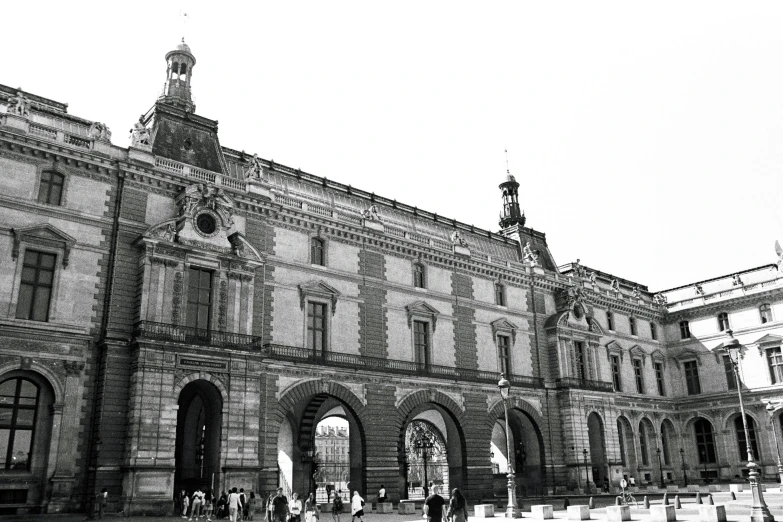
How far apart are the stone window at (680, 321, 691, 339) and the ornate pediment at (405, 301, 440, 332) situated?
32.5 metres

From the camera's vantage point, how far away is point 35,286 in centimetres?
3081

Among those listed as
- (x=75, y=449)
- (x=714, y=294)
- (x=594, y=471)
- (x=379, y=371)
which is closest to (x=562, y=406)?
(x=594, y=471)

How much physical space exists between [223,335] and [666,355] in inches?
1890

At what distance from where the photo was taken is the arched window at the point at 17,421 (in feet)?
94.2

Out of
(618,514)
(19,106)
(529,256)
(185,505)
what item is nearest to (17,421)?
(185,505)

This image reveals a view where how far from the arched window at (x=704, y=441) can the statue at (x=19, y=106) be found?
195 ft

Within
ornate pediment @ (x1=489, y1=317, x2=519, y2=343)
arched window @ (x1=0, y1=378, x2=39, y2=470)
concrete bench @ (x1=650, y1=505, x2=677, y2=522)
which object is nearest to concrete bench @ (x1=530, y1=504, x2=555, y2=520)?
concrete bench @ (x1=650, y1=505, x2=677, y2=522)

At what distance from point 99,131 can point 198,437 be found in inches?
649

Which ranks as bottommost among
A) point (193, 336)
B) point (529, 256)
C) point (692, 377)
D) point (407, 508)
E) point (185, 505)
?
point (407, 508)

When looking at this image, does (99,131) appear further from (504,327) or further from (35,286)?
(504,327)

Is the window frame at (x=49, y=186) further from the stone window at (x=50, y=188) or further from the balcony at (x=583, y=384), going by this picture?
the balcony at (x=583, y=384)

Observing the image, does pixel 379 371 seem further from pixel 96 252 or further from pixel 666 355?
pixel 666 355

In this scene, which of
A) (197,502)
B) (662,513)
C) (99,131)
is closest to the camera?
(662,513)

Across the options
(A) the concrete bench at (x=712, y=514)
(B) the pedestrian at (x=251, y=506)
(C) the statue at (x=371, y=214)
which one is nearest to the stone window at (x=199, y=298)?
(B) the pedestrian at (x=251, y=506)
